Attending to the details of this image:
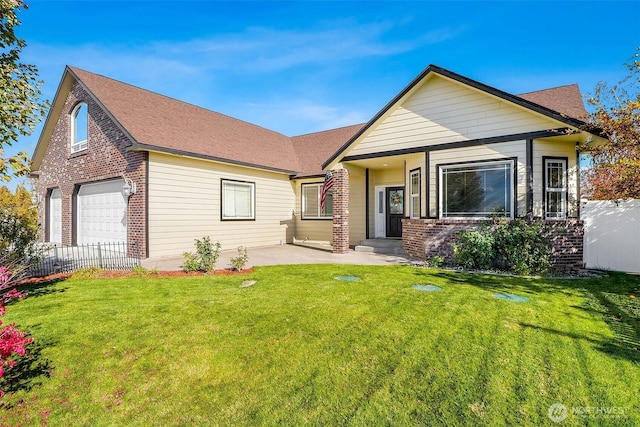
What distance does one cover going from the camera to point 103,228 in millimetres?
12430

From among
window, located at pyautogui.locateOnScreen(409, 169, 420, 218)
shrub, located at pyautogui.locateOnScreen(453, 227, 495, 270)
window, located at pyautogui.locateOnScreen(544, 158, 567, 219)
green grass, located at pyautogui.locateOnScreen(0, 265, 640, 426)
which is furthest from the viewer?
window, located at pyautogui.locateOnScreen(409, 169, 420, 218)

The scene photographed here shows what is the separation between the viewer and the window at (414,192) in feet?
36.7

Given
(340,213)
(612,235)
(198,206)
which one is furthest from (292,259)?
(612,235)

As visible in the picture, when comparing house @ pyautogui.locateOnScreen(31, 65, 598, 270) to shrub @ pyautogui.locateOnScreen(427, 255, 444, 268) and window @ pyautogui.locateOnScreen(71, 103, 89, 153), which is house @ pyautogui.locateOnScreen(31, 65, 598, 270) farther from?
shrub @ pyautogui.locateOnScreen(427, 255, 444, 268)

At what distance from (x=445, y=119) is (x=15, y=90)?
10854 millimetres

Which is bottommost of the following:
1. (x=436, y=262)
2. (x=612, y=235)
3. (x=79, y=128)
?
(x=436, y=262)

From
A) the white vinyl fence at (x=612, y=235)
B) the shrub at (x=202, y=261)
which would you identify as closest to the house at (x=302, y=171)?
the white vinyl fence at (x=612, y=235)

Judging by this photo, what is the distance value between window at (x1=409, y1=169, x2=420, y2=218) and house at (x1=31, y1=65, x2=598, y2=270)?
7cm

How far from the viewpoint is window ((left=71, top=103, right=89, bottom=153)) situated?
13.2 meters

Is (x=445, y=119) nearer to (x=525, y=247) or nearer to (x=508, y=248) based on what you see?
(x=508, y=248)

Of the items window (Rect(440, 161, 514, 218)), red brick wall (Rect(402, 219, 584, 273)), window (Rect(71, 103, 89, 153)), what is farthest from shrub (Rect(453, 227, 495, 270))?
window (Rect(71, 103, 89, 153))

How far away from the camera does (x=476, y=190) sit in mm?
9625

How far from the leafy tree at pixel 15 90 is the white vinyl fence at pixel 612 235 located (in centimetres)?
1355

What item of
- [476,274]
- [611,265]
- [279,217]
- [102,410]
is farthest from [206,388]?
[279,217]
